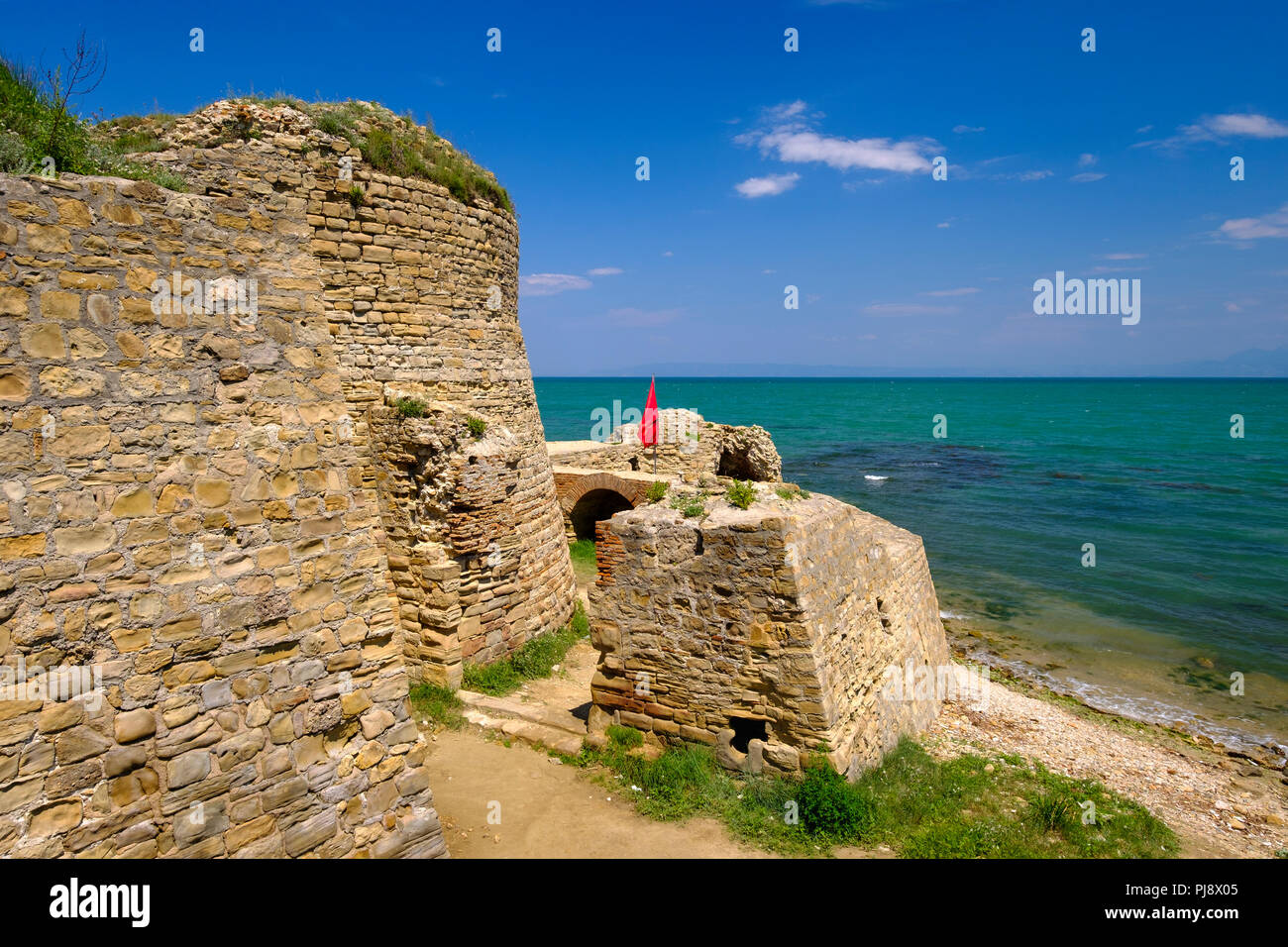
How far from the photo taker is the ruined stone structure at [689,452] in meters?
18.9

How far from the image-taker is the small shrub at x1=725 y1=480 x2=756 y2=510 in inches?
309

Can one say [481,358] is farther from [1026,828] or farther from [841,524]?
[1026,828]

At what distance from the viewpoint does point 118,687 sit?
12.2 feet

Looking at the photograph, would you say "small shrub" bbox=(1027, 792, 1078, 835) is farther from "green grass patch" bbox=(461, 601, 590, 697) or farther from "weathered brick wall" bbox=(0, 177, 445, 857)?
"green grass patch" bbox=(461, 601, 590, 697)

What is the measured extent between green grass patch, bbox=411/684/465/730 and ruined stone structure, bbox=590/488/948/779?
84.8 inches

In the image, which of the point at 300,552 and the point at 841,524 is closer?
the point at 300,552

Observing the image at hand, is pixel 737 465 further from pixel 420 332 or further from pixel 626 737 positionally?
pixel 626 737

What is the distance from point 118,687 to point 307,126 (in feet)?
27.9

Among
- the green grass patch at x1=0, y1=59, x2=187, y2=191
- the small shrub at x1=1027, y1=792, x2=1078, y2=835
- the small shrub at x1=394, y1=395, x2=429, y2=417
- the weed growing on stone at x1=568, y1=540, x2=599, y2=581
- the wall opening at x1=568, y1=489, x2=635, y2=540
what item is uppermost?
the green grass patch at x1=0, y1=59, x2=187, y2=191

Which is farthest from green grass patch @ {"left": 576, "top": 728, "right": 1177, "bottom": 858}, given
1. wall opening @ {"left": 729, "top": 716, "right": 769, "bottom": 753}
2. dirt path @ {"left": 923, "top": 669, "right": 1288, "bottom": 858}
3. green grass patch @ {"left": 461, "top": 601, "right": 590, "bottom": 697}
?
green grass patch @ {"left": 461, "top": 601, "right": 590, "bottom": 697}

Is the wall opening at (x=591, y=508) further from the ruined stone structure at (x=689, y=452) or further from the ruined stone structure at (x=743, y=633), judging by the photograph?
the ruined stone structure at (x=743, y=633)
